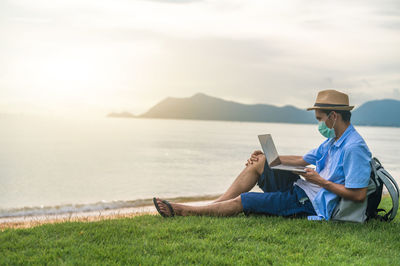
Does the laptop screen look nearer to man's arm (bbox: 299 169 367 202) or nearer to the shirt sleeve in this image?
man's arm (bbox: 299 169 367 202)

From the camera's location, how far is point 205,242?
450 cm

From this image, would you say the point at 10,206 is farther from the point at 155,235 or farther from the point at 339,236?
the point at 339,236

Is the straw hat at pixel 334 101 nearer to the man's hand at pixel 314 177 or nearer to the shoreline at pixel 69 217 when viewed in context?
the man's hand at pixel 314 177

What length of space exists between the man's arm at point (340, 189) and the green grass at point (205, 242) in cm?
47

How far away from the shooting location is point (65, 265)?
3.80 metres

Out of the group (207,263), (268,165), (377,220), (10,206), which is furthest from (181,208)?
(10,206)

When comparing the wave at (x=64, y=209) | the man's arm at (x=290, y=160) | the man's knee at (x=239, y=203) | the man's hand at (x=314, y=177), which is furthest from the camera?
the wave at (x=64, y=209)

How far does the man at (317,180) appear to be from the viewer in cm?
482

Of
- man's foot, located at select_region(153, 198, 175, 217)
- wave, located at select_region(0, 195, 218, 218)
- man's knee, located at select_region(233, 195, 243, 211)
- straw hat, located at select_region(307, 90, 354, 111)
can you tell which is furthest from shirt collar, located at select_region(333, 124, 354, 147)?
wave, located at select_region(0, 195, 218, 218)

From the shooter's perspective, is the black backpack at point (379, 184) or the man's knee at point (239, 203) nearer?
the black backpack at point (379, 184)

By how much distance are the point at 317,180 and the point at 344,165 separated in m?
0.37

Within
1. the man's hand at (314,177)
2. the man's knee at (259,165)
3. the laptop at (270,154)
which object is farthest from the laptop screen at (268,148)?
the man's hand at (314,177)

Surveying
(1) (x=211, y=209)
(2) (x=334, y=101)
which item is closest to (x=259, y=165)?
(1) (x=211, y=209)

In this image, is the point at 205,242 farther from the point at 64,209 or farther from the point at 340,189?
the point at 64,209
